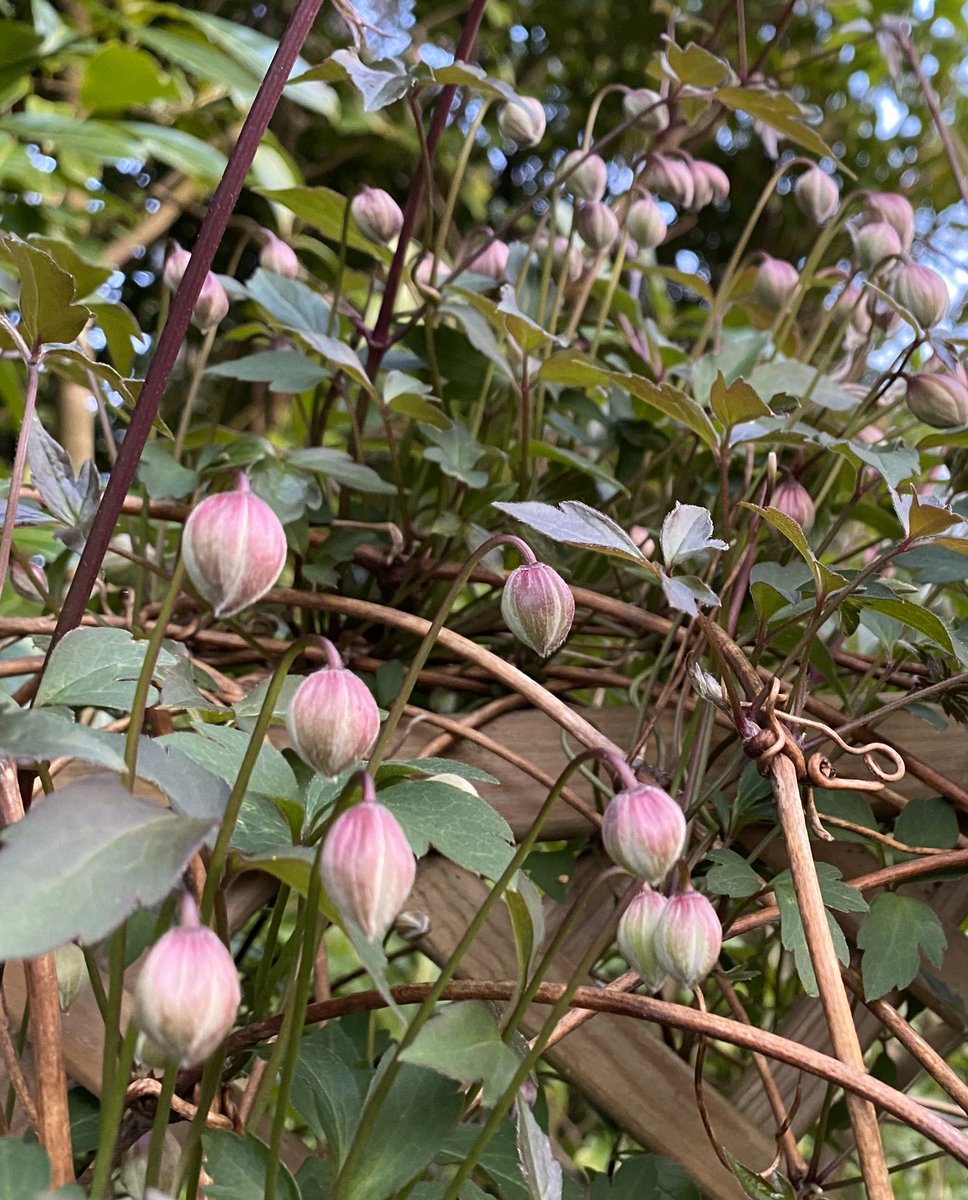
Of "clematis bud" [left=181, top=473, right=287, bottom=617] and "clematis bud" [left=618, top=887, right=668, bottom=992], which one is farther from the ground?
"clematis bud" [left=181, top=473, right=287, bottom=617]

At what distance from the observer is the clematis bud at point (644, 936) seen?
11.1 inches

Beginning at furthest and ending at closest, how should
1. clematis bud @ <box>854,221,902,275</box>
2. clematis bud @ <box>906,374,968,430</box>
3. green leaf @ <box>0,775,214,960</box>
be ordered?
clematis bud @ <box>854,221,902,275</box> → clematis bud @ <box>906,374,968,430</box> → green leaf @ <box>0,775,214,960</box>

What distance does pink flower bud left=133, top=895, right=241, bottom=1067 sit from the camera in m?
0.21

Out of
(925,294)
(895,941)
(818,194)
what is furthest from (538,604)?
(818,194)

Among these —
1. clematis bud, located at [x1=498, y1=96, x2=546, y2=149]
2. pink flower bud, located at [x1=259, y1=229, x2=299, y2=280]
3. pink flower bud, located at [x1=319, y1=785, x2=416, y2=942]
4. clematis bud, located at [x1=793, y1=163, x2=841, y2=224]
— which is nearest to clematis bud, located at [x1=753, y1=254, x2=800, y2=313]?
clematis bud, located at [x1=793, y1=163, x2=841, y2=224]

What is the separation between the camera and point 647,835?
0.83 feet

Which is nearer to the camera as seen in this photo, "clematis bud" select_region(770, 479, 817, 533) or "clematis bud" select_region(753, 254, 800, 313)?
"clematis bud" select_region(770, 479, 817, 533)

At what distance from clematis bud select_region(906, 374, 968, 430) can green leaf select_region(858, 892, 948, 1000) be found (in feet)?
0.65

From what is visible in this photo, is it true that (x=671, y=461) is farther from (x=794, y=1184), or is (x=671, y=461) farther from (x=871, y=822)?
(x=794, y=1184)

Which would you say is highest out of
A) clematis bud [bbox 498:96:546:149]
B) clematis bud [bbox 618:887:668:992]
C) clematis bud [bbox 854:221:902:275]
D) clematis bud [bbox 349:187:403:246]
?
clematis bud [bbox 854:221:902:275]

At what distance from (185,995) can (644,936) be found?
0.40ft

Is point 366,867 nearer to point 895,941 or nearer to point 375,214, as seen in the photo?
point 895,941

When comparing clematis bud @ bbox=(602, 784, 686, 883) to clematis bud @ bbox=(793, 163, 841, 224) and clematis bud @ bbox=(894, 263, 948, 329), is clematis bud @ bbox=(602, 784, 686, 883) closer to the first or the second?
clematis bud @ bbox=(894, 263, 948, 329)

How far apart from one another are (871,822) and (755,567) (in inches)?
4.6
